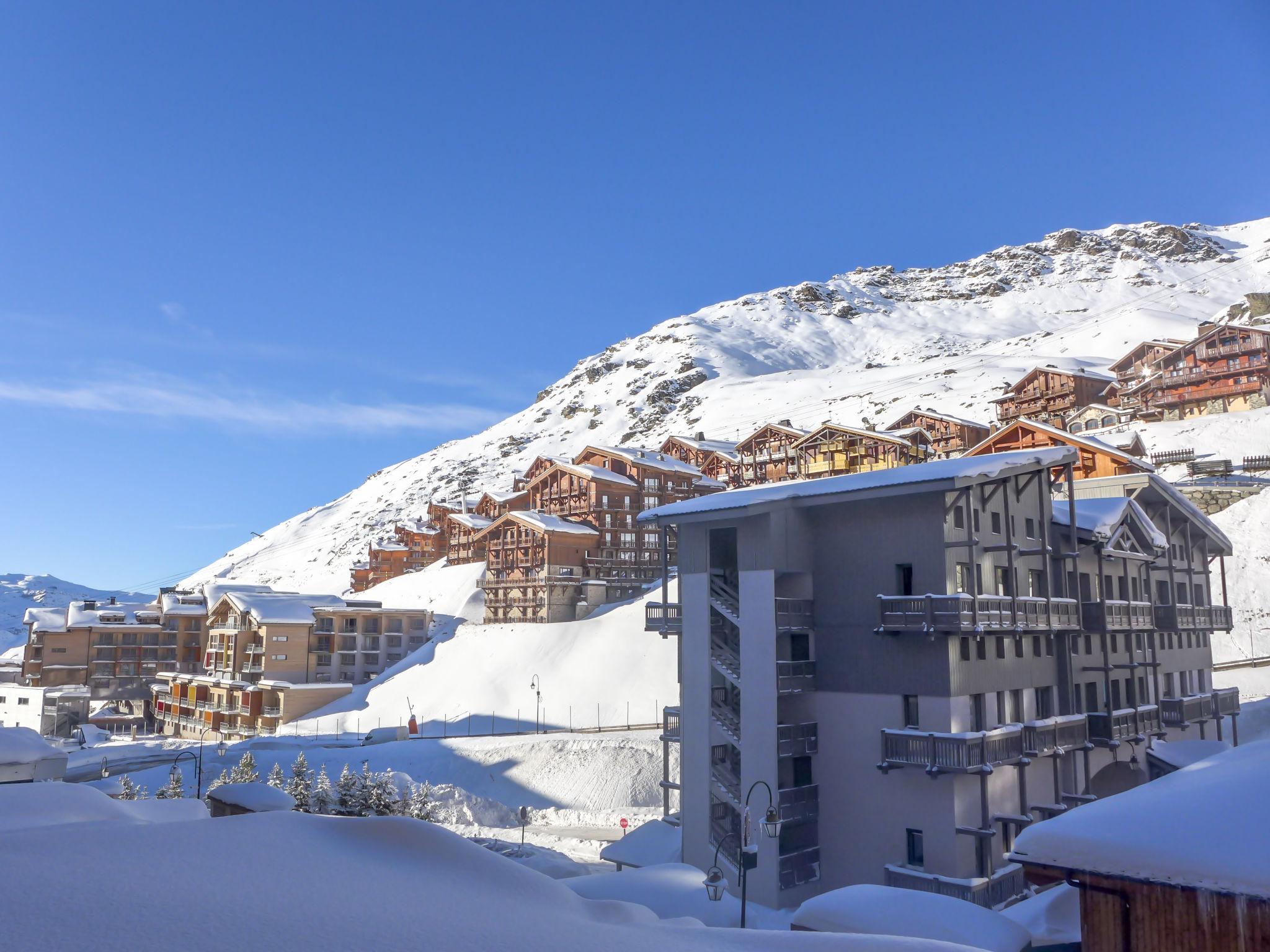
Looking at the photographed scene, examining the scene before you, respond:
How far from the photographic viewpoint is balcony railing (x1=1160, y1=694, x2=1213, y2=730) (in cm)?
3806

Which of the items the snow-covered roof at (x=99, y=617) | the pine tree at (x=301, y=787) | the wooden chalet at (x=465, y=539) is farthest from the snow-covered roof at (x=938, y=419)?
the snow-covered roof at (x=99, y=617)

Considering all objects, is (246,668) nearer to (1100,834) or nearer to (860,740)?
(860,740)

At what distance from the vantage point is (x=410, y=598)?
95062 millimetres

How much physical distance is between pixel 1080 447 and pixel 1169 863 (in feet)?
204

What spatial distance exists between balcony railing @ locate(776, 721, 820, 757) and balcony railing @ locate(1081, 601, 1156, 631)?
12.7 meters

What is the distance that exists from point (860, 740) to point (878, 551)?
6271 mm

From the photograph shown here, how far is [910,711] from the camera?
91.8 ft

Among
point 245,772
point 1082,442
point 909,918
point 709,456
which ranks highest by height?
point 709,456

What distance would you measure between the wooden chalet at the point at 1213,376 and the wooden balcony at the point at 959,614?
72.0m

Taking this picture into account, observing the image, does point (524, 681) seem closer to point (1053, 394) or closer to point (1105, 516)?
point (1105, 516)

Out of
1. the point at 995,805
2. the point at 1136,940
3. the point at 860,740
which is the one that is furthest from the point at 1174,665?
the point at 1136,940

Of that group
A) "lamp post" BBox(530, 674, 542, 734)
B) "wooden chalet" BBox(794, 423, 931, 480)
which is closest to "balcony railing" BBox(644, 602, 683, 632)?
"lamp post" BBox(530, 674, 542, 734)

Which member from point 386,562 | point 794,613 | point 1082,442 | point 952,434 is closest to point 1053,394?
point 952,434

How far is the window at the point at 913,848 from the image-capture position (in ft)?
88.6
